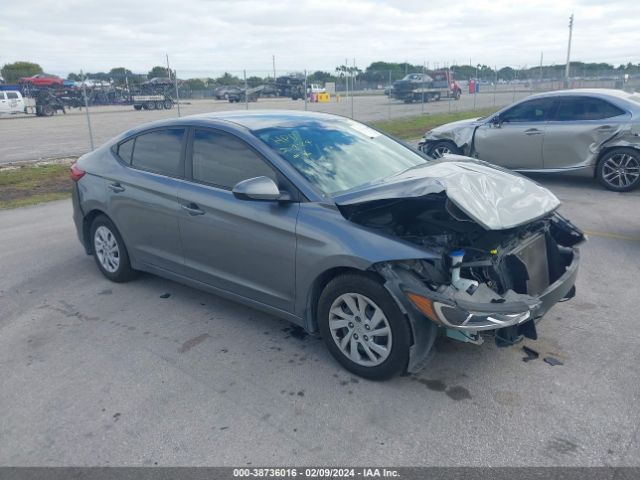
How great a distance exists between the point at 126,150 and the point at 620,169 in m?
7.74

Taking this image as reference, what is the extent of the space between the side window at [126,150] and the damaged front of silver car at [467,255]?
8.19 feet

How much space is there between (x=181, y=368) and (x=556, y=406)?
2.46 m

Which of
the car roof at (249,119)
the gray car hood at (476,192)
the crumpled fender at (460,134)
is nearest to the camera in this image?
the gray car hood at (476,192)

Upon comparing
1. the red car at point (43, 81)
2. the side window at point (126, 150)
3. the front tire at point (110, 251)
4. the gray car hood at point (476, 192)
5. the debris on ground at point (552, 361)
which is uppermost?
the red car at point (43, 81)

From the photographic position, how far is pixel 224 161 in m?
4.36

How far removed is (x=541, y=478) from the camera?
2.69 metres

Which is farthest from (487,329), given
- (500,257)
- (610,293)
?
(610,293)

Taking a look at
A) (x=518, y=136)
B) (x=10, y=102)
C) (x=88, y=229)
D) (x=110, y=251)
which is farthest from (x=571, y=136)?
(x=10, y=102)

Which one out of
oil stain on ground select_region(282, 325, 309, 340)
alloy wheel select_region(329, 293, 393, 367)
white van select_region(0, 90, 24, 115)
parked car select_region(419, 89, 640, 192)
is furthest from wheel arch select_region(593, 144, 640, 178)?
white van select_region(0, 90, 24, 115)

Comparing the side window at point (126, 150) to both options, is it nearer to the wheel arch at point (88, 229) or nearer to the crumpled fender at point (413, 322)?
the wheel arch at point (88, 229)

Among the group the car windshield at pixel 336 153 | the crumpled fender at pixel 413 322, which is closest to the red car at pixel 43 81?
the car windshield at pixel 336 153

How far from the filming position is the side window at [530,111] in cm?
→ 953

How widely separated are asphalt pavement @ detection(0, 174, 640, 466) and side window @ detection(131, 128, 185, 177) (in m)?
1.21

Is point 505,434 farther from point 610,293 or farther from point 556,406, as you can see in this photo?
point 610,293
